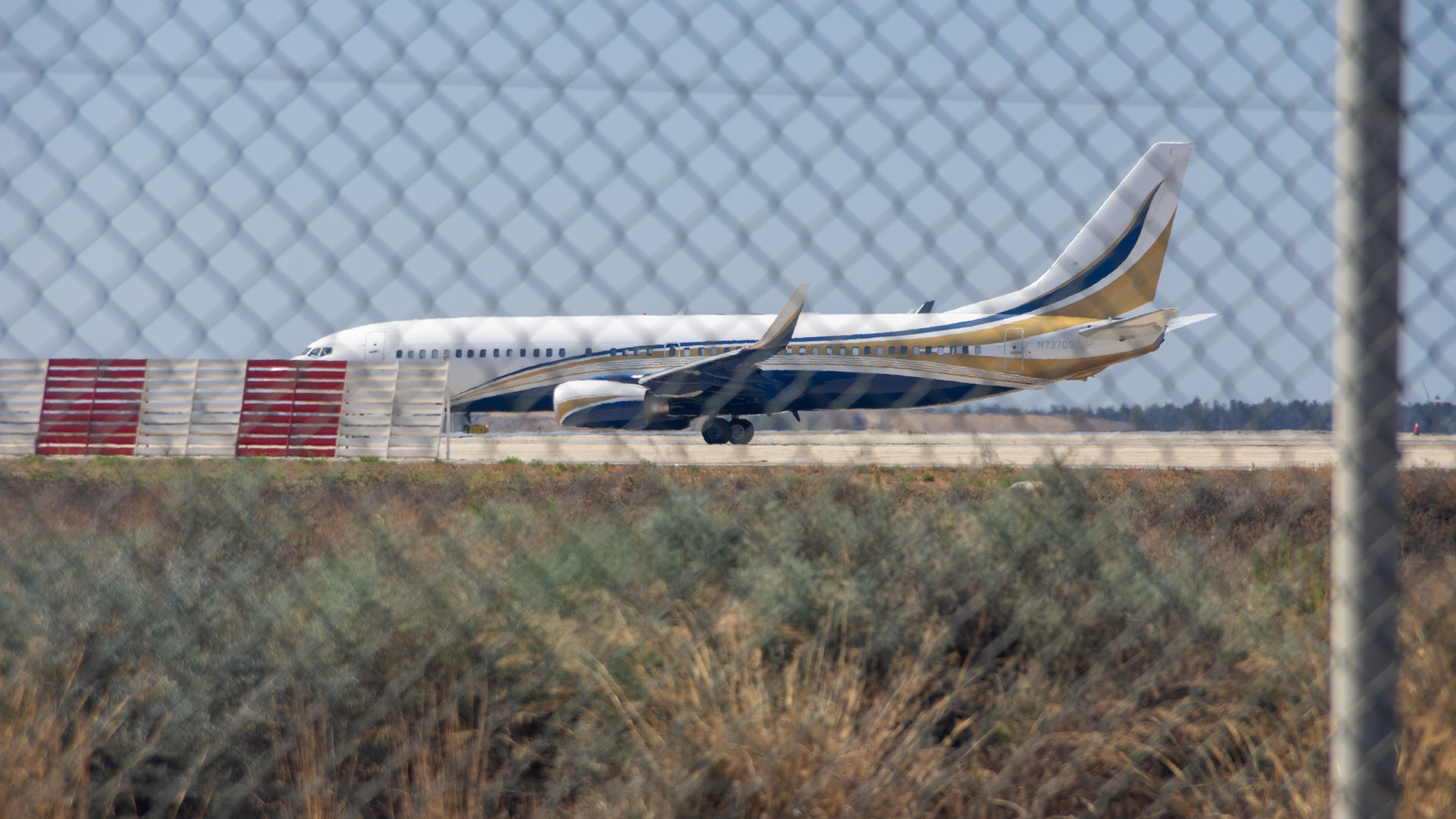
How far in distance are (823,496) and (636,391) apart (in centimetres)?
298

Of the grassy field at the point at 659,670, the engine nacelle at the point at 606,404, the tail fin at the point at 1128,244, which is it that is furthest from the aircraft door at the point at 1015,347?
the engine nacelle at the point at 606,404

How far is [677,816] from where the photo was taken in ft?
7.79

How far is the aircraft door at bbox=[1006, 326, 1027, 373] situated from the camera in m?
2.72

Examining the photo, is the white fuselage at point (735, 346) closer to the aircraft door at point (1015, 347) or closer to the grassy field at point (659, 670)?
the aircraft door at point (1015, 347)

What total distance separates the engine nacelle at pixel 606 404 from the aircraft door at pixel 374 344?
1.79ft

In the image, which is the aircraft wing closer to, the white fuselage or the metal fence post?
the white fuselage

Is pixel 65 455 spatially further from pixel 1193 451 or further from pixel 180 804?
pixel 1193 451

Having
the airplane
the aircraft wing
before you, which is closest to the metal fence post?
the airplane

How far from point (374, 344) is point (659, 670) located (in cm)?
127

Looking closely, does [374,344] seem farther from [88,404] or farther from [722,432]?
[722,432]

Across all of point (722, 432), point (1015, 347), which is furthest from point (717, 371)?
point (1015, 347)

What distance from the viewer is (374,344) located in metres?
2.86

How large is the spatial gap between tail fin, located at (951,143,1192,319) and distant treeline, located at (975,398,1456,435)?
1.03ft

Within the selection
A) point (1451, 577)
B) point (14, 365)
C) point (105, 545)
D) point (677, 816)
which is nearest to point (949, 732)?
point (677, 816)
